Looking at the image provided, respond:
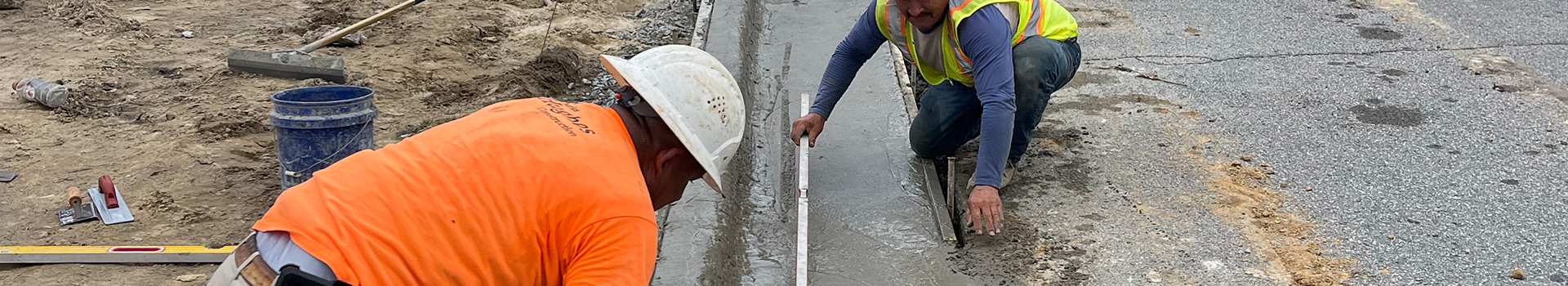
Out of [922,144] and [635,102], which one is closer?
[635,102]

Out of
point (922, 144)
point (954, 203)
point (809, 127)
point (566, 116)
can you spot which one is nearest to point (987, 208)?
point (954, 203)

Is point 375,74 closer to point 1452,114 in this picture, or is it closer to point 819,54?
point 819,54

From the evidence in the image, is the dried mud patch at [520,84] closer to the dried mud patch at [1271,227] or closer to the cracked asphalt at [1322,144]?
the cracked asphalt at [1322,144]

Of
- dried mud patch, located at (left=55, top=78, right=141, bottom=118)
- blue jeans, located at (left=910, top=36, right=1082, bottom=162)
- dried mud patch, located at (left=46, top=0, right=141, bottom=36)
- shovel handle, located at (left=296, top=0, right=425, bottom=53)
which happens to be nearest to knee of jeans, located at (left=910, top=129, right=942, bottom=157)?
blue jeans, located at (left=910, top=36, right=1082, bottom=162)

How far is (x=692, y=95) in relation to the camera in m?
2.04

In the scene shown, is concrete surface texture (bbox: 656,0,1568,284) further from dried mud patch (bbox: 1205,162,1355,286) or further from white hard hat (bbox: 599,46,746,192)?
white hard hat (bbox: 599,46,746,192)

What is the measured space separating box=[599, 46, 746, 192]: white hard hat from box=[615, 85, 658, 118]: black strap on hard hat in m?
0.02

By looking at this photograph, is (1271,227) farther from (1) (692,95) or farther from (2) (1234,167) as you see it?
(1) (692,95)

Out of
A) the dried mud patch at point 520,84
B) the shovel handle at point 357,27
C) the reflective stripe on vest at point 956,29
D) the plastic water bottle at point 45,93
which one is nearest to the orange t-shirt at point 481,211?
the reflective stripe on vest at point 956,29

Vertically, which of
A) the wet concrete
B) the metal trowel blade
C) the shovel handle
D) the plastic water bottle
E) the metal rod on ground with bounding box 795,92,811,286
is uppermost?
the metal rod on ground with bounding box 795,92,811,286

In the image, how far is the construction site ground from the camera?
143 inches

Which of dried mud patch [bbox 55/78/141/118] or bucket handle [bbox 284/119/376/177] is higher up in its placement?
bucket handle [bbox 284/119/376/177]

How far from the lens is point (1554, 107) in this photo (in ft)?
16.4

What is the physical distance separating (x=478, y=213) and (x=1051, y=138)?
329cm
